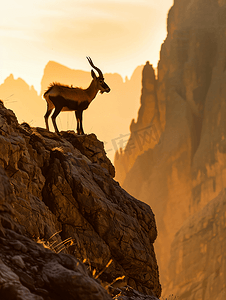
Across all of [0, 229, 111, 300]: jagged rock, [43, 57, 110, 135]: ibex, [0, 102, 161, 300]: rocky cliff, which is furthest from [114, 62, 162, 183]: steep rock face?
[0, 229, 111, 300]: jagged rock

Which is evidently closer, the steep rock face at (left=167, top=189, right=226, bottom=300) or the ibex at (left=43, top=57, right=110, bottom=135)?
the ibex at (left=43, top=57, right=110, bottom=135)

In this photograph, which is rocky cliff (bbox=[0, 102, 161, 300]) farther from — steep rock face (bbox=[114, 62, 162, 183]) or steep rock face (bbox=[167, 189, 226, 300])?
steep rock face (bbox=[114, 62, 162, 183])

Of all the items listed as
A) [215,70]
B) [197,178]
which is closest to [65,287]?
[197,178]

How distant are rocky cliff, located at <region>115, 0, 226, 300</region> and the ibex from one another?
172 ft

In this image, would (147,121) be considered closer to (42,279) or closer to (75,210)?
(75,210)

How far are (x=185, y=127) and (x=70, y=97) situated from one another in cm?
6727

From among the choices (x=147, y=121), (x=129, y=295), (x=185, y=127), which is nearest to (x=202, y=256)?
(x=185, y=127)

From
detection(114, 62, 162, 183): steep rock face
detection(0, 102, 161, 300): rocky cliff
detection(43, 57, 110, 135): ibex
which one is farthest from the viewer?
detection(114, 62, 162, 183): steep rock face

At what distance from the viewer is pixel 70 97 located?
15.2 meters

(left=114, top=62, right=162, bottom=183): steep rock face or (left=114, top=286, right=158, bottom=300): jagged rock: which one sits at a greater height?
(left=114, top=62, right=162, bottom=183): steep rock face

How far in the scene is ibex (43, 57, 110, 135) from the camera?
14875mm

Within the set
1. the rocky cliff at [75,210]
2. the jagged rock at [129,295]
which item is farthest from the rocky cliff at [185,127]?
the jagged rock at [129,295]

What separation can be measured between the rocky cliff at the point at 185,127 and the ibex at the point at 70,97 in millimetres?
52554

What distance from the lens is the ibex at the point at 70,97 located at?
48.8 ft
